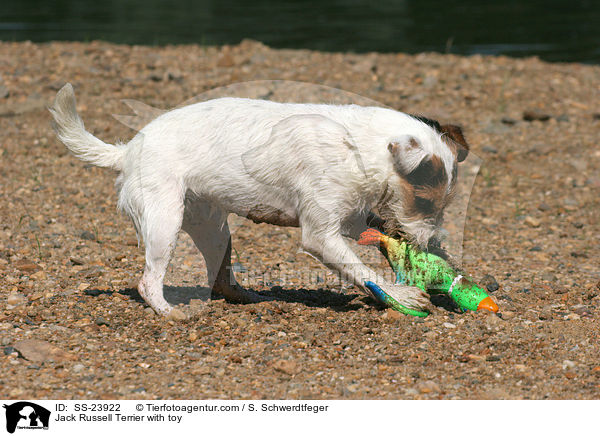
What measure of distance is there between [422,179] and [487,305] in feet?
3.31

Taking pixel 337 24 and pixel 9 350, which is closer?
pixel 9 350

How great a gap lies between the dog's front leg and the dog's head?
0.34 m

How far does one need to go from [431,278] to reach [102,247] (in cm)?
313

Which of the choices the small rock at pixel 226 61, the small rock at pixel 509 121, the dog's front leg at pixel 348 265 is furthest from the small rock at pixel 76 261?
the small rock at pixel 226 61

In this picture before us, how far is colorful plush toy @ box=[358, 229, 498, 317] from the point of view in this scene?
5188 millimetres

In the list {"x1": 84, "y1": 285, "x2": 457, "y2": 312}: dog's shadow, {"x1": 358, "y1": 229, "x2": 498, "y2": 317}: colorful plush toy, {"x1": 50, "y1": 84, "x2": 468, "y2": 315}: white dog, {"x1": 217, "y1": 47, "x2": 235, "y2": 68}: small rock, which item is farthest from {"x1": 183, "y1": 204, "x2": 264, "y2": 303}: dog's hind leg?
{"x1": 217, "y1": 47, "x2": 235, "y2": 68}: small rock

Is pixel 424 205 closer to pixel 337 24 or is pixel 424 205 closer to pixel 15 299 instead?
pixel 15 299

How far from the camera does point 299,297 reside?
5816mm

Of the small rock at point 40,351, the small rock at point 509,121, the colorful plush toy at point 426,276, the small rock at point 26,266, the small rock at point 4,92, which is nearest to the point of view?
the small rock at point 40,351

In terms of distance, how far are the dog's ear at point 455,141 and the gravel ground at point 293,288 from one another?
1092mm

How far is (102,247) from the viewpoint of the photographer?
6832 mm

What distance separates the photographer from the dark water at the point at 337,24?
1756 cm
